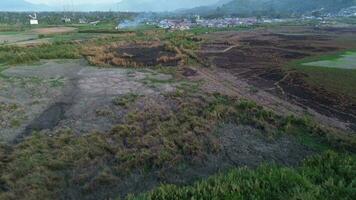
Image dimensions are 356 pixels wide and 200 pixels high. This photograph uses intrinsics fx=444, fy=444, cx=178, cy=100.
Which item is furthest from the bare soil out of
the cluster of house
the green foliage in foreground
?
the cluster of house

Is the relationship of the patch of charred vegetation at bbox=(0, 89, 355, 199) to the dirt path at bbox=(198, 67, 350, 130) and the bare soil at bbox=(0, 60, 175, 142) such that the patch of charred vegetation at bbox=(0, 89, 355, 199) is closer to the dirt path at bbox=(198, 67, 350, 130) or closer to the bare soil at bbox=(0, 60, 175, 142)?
the bare soil at bbox=(0, 60, 175, 142)

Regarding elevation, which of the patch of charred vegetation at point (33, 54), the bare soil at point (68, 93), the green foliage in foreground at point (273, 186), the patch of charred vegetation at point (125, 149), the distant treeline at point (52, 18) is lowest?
the distant treeline at point (52, 18)

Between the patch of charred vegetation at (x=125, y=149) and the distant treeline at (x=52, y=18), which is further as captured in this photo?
the distant treeline at (x=52, y=18)

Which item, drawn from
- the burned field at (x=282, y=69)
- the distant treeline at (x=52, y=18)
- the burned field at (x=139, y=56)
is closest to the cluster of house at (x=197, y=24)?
the distant treeline at (x=52, y=18)

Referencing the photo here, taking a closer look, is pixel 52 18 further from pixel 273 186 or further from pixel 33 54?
pixel 273 186

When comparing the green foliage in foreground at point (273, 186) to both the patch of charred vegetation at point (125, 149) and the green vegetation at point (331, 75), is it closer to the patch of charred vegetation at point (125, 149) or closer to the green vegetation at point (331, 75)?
the patch of charred vegetation at point (125, 149)

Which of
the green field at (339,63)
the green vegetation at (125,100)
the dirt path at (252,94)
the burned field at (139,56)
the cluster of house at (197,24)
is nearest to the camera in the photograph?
the dirt path at (252,94)

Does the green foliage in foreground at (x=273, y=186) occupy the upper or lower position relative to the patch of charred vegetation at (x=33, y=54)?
upper

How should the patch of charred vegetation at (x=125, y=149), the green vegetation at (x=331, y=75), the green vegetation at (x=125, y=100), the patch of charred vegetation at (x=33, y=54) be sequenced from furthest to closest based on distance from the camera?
the patch of charred vegetation at (x=33, y=54)
the green vegetation at (x=331, y=75)
the green vegetation at (x=125, y=100)
the patch of charred vegetation at (x=125, y=149)
